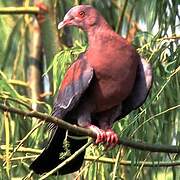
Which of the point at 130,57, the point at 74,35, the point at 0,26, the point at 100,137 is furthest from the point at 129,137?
the point at 0,26

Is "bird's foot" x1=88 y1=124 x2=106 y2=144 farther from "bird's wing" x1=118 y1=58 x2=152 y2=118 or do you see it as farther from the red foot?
the red foot

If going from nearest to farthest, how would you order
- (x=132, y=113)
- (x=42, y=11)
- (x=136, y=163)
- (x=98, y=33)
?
(x=136, y=163)
(x=98, y=33)
(x=132, y=113)
(x=42, y=11)

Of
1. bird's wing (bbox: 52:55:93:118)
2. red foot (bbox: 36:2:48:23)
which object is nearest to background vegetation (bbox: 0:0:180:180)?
red foot (bbox: 36:2:48:23)

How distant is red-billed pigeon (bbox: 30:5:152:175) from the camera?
274 cm

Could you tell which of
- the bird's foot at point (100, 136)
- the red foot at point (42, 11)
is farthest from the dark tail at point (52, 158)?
the red foot at point (42, 11)

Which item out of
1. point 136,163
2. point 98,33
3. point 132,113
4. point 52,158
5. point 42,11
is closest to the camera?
point 136,163

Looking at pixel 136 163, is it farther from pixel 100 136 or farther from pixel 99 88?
pixel 99 88

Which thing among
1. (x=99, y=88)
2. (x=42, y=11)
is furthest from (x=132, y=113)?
(x=42, y=11)

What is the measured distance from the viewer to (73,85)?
108 inches

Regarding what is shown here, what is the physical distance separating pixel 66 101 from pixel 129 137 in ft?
0.99

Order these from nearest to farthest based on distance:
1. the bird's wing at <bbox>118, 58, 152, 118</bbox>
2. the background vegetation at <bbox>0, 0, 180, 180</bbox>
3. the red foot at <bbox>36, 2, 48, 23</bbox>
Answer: the background vegetation at <bbox>0, 0, 180, 180</bbox>
the bird's wing at <bbox>118, 58, 152, 118</bbox>
the red foot at <bbox>36, 2, 48, 23</bbox>

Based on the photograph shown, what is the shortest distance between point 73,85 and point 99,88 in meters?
0.10

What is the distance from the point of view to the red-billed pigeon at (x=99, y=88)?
108 inches

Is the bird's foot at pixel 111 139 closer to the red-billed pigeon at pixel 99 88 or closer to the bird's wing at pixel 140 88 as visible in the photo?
the red-billed pigeon at pixel 99 88
